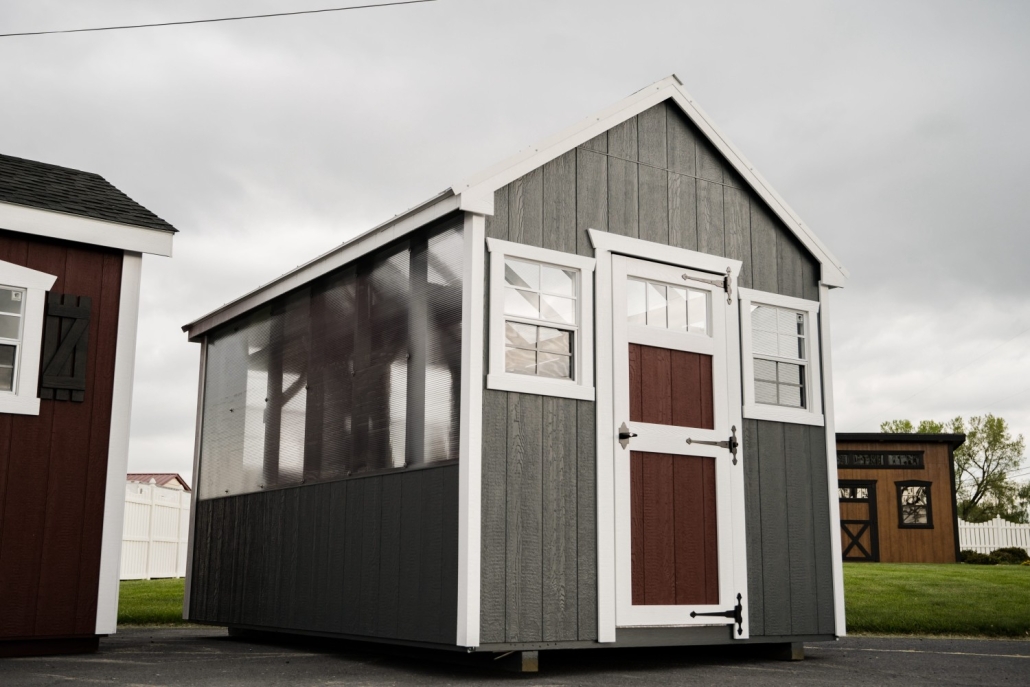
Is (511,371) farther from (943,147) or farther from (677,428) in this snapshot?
(943,147)

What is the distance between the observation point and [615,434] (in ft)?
23.1

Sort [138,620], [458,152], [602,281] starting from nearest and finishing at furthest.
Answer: [602,281]
[138,620]
[458,152]

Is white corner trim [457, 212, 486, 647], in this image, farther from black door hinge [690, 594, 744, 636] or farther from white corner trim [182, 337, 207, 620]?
white corner trim [182, 337, 207, 620]

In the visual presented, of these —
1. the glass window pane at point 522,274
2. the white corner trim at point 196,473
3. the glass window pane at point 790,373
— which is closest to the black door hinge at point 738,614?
the glass window pane at point 790,373

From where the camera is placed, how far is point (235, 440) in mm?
9922

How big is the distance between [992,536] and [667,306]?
64.1ft

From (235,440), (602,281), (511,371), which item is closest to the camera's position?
(511,371)

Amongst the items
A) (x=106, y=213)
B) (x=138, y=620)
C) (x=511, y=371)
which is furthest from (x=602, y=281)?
(x=138, y=620)

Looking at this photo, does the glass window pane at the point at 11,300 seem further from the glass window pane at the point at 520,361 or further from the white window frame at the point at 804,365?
the white window frame at the point at 804,365

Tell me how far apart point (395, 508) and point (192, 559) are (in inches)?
167

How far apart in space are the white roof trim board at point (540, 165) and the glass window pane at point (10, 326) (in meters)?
2.35

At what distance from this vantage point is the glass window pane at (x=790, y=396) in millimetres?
8188

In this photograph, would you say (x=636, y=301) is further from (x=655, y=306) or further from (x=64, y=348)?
(x=64, y=348)

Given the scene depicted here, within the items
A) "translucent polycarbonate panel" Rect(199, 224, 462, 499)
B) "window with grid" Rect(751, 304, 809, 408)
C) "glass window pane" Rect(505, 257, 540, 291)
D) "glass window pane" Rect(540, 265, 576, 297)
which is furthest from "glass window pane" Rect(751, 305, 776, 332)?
"translucent polycarbonate panel" Rect(199, 224, 462, 499)
